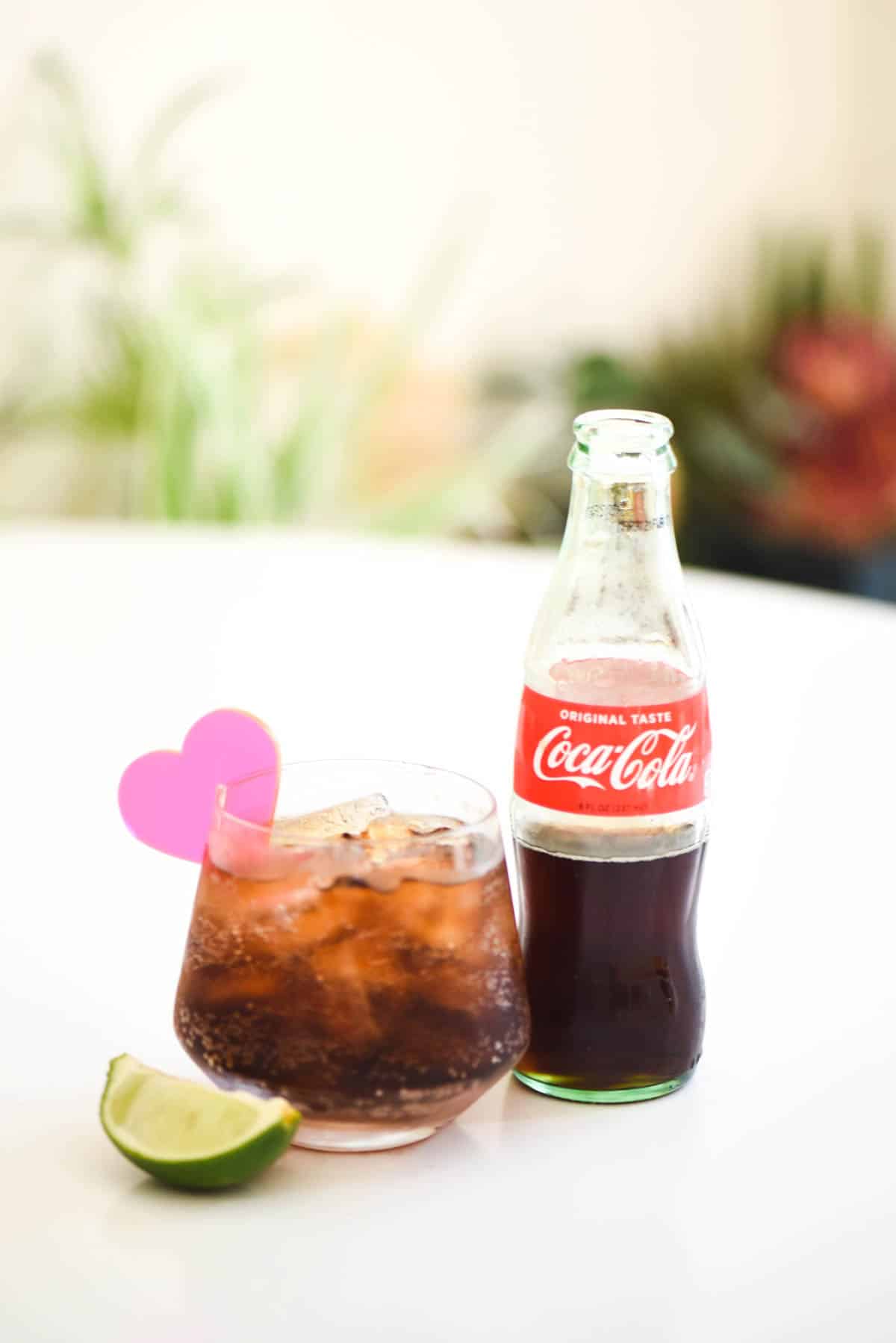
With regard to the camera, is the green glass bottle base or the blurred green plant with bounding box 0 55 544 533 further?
the blurred green plant with bounding box 0 55 544 533

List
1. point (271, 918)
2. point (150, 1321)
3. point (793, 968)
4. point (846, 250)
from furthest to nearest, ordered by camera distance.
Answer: point (846, 250)
point (793, 968)
point (271, 918)
point (150, 1321)

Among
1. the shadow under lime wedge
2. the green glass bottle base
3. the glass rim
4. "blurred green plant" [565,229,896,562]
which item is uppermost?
the glass rim

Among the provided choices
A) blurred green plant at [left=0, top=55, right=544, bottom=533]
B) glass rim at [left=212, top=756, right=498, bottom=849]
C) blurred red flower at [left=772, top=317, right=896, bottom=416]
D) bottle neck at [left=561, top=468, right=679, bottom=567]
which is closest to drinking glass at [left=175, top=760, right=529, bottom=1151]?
glass rim at [left=212, top=756, right=498, bottom=849]

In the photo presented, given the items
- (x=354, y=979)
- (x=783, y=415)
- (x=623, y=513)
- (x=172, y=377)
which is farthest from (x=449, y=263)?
(x=354, y=979)

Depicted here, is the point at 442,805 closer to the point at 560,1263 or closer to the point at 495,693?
the point at 560,1263

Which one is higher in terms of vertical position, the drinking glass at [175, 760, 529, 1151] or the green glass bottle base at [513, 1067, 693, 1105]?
the drinking glass at [175, 760, 529, 1151]

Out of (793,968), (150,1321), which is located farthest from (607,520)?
(150,1321)

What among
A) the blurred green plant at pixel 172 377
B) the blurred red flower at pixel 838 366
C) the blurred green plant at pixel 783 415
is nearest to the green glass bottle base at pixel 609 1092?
the blurred green plant at pixel 172 377

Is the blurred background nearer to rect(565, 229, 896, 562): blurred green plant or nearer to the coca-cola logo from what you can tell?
rect(565, 229, 896, 562): blurred green plant
